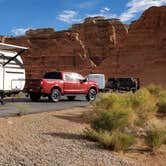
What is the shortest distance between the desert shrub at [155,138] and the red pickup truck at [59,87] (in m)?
13.2

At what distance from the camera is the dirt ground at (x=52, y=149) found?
10008 mm

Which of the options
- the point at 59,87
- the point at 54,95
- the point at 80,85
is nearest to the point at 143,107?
the point at 54,95

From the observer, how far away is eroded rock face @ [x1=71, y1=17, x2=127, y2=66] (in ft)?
327

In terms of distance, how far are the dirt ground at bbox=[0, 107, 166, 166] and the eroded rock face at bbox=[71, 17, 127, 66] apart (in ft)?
273

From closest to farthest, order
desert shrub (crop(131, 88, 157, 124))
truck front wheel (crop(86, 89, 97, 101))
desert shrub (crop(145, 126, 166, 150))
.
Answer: desert shrub (crop(145, 126, 166, 150)) → desert shrub (crop(131, 88, 157, 124)) → truck front wheel (crop(86, 89, 97, 101))

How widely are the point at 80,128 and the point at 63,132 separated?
1.20 metres

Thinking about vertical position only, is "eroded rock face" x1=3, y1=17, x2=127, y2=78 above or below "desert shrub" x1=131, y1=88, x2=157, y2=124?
above

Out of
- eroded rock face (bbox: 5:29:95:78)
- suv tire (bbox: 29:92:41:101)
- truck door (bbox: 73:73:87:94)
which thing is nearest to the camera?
suv tire (bbox: 29:92:41:101)

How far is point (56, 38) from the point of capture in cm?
9806

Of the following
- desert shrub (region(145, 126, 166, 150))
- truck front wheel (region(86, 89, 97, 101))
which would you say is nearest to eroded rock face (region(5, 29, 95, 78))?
truck front wheel (region(86, 89, 97, 101))

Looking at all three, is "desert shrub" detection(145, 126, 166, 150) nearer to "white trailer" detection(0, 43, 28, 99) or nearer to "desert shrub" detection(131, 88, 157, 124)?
"desert shrub" detection(131, 88, 157, 124)

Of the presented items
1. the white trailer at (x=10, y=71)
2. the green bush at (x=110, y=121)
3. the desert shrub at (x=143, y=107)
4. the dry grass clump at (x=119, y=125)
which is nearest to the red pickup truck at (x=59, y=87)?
the white trailer at (x=10, y=71)

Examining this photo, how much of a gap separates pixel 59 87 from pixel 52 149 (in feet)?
51.2

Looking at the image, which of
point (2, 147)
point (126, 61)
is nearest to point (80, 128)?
point (2, 147)
